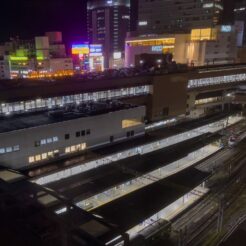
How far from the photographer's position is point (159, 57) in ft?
136

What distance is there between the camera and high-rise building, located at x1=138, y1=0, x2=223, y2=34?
5169 cm

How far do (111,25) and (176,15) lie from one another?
1094 inches

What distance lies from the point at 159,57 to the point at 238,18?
43198 mm

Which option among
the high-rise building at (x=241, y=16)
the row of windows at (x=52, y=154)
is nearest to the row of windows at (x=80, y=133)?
the row of windows at (x=52, y=154)

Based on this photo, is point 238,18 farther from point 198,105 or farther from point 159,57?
point 198,105

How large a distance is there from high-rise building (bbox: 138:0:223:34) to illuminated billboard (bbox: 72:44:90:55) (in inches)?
570

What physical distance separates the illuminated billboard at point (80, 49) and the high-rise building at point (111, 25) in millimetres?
22188

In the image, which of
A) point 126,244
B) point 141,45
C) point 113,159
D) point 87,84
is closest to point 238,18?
point 141,45

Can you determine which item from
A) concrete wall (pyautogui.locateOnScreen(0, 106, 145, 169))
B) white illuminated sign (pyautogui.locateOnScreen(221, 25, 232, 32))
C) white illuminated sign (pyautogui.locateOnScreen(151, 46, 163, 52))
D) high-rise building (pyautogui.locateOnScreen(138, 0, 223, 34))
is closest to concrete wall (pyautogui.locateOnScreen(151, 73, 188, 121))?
concrete wall (pyautogui.locateOnScreen(0, 106, 145, 169))

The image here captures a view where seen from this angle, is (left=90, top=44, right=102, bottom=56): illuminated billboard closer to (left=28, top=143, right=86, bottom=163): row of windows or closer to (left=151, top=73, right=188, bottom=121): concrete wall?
(left=151, top=73, right=188, bottom=121): concrete wall

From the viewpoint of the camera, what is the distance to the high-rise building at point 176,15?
5169cm

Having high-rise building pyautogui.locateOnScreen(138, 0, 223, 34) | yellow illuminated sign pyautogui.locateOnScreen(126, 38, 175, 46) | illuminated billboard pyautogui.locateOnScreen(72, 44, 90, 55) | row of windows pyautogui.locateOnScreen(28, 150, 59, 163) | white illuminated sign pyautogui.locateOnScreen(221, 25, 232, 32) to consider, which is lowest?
row of windows pyautogui.locateOnScreen(28, 150, 59, 163)

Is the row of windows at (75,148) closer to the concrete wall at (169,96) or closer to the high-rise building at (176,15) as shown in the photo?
the concrete wall at (169,96)

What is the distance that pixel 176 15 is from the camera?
57.1 meters
